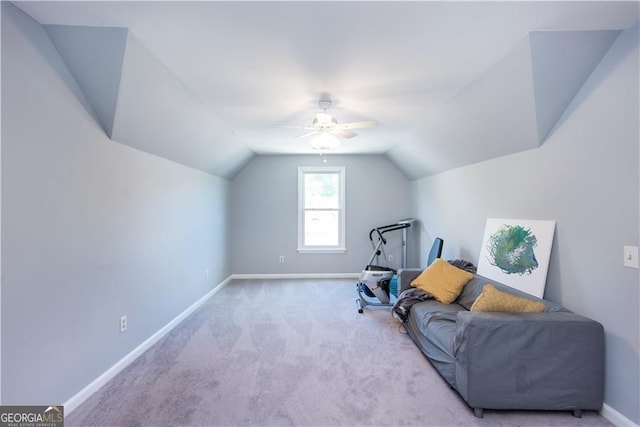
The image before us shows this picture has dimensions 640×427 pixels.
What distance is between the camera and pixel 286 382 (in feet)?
7.95

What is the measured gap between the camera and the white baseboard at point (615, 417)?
6.04ft

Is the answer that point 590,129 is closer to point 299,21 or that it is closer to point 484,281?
point 484,281

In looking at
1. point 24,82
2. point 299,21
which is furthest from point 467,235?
point 24,82

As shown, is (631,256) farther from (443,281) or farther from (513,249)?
(443,281)

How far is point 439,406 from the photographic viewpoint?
2.12 metres

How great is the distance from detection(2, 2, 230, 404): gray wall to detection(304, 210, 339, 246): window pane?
3.29 m

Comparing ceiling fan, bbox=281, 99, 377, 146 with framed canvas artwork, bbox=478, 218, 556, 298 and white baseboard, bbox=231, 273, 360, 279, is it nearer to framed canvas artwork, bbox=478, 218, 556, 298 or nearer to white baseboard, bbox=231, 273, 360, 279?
framed canvas artwork, bbox=478, 218, 556, 298

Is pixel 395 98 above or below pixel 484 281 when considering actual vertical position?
above

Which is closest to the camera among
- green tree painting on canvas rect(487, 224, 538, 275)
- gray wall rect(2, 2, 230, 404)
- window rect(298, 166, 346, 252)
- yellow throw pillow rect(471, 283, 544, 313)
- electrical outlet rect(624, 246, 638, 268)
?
gray wall rect(2, 2, 230, 404)

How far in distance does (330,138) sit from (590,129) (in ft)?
6.94

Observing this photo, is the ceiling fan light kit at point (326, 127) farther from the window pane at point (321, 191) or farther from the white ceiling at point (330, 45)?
the window pane at point (321, 191)

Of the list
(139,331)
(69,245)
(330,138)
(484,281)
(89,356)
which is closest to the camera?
(69,245)

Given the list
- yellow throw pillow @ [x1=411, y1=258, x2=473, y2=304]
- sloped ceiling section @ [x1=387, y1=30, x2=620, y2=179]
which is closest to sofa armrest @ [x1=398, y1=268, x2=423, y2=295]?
yellow throw pillow @ [x1=411, y1=258, x2=473, y2=304]

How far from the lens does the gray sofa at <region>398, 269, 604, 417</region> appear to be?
197cm
